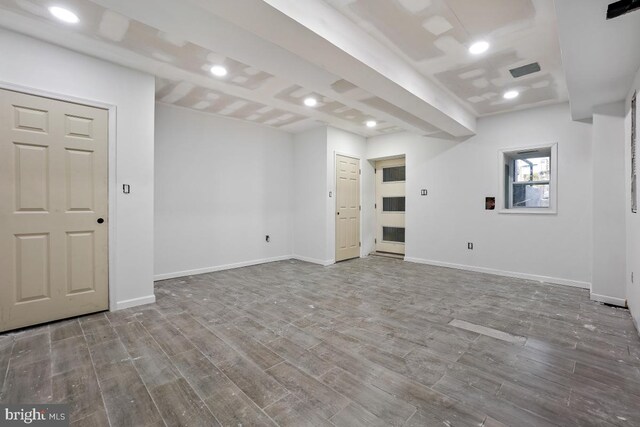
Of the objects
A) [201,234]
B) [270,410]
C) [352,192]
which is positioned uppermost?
[352,192]

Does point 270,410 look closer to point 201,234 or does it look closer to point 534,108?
point 201,234

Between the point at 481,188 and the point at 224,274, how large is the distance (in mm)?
4708

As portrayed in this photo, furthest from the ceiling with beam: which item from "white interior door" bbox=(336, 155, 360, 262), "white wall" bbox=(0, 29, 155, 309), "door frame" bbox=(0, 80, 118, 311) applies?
"white interior door" bbox=(336, 155, 360, 262)

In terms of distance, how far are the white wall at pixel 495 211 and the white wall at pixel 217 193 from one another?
2483 millimetres

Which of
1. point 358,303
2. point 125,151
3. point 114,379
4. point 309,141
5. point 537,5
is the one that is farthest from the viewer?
point 309,141

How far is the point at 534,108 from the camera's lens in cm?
448

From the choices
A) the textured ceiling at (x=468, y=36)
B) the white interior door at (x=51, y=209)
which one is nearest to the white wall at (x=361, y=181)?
the textured ceiling at (x=468, y=36)

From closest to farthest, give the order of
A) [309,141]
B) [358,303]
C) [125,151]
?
[125,151] < [358,303] < [309,141]

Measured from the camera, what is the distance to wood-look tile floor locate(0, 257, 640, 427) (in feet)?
5.44

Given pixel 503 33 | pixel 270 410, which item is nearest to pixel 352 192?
→ pixel 503 33

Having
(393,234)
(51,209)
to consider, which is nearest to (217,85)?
(51,209)

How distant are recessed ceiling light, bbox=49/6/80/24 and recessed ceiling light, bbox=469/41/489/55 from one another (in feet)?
11.6

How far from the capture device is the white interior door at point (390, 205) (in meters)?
6.41

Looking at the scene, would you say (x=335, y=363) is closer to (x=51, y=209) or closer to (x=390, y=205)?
(x=51, y=209)
